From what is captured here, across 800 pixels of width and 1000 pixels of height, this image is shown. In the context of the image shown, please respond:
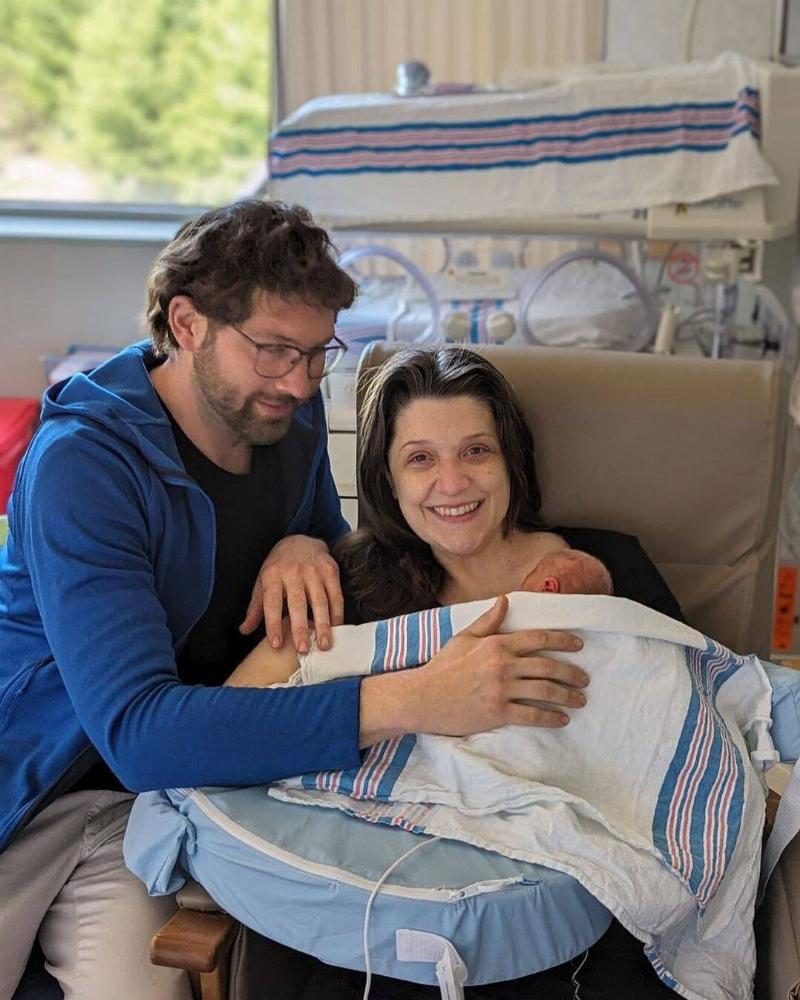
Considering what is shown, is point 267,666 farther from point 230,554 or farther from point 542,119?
point 542,119

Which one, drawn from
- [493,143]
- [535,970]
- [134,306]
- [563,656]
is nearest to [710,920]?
[535,970]

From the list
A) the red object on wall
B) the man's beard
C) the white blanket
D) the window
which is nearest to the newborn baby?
the man's beard

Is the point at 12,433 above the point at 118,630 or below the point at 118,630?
below

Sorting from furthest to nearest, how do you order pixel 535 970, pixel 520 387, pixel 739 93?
1. pixel 739 93
2. pixel 520 387
3. pixel 535 970

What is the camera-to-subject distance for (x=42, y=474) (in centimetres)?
133

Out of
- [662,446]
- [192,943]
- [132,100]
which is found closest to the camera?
[192,943]

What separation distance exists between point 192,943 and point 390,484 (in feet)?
2.18

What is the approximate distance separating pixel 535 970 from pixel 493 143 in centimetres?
188

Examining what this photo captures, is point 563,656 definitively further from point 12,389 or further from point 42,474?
point 12,389

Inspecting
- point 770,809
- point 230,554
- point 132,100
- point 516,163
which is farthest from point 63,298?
point 770,809

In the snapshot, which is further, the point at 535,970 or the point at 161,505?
the point at 161,505

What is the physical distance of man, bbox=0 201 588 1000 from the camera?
4.19ft

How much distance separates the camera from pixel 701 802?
1.29 meters

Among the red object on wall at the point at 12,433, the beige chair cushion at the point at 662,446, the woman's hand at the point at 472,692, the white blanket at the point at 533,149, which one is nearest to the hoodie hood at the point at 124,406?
the woman's hand at the point at 472,692
